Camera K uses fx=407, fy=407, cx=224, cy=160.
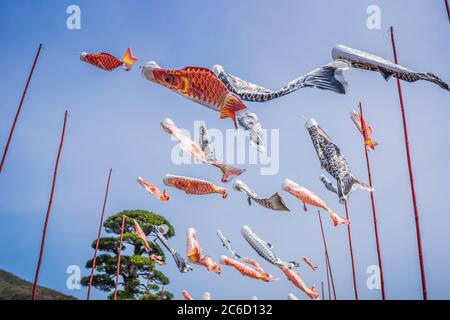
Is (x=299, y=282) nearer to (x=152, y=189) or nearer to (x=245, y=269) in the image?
(x=245, y=269)

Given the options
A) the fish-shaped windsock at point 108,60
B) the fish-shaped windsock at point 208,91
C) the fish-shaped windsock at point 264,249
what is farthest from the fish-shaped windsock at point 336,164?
the fish-shaped windsock at point 108,60

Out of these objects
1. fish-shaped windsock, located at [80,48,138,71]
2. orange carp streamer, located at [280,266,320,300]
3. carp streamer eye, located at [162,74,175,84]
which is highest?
fish-shaped windsock, located at [80,48,138,71]

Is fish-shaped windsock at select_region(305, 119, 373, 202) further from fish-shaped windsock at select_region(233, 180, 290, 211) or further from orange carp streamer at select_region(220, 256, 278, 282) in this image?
orange carp streamer at select_region(220, 256, 278, 282)

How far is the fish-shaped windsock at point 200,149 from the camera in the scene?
8.23 m

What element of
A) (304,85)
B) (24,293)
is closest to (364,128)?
(304,85)

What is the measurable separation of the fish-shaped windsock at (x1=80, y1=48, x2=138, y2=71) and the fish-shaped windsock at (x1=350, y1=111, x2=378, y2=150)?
5941 mm

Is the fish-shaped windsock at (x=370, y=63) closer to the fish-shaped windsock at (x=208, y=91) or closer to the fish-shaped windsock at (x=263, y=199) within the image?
the fish-shaped windsock at (x=208, y=91)

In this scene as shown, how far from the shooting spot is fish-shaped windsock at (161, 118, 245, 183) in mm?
8234

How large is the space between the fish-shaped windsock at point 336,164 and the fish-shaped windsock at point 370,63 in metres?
2.70

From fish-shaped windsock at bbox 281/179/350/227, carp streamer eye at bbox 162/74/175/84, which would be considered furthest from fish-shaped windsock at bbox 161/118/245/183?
carp streamer eye at bbox 162/74/175/84

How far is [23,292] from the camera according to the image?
20656 millimetres

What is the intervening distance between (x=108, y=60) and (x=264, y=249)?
6.29 meters
